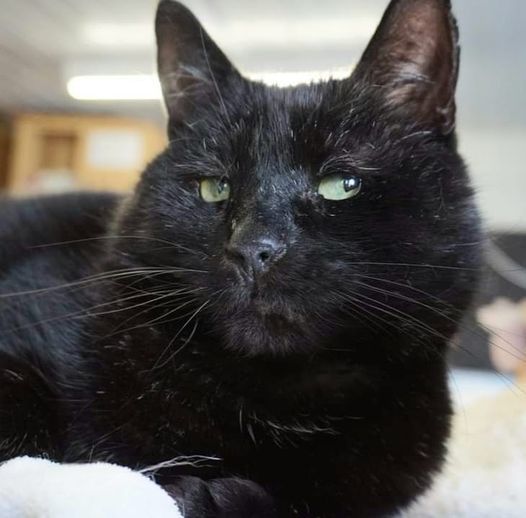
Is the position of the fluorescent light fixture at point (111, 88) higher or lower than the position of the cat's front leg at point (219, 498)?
lower

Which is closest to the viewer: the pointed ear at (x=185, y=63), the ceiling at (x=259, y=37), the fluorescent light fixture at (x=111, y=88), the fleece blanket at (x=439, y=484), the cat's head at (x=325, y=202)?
the fleece blanket at (x=439, y=484)

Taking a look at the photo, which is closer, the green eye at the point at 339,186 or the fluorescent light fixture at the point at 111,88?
the green eye at the point at 339,186

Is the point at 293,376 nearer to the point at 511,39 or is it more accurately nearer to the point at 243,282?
the point at 243,282

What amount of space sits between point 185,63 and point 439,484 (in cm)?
66

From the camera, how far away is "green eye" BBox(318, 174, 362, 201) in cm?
72

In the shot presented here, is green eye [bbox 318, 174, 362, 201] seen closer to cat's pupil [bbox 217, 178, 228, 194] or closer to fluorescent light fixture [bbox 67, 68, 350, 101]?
cat's pupil [bbox 217, 178, 228, 194]

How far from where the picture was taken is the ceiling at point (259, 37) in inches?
126

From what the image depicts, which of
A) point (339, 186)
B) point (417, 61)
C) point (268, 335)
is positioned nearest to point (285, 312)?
point (268, 335)

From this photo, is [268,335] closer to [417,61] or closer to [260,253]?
[260,253]

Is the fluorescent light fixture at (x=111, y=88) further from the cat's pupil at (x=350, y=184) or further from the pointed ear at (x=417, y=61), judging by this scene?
the cat's pupil at (x=350, y=184)

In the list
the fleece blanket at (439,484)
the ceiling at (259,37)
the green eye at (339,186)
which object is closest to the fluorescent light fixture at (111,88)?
the ceiling at (259,37)

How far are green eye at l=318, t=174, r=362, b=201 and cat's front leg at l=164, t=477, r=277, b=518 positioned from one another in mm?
303

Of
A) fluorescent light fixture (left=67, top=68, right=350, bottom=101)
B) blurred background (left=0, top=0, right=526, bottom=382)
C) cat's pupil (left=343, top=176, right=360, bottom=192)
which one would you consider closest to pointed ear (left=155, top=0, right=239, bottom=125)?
cat's pupil (left=343, top=176, right=360, bottom=192)

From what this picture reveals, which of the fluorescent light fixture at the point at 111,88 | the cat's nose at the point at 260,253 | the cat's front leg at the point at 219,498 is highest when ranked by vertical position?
the cat's nose at the point at 260,253
